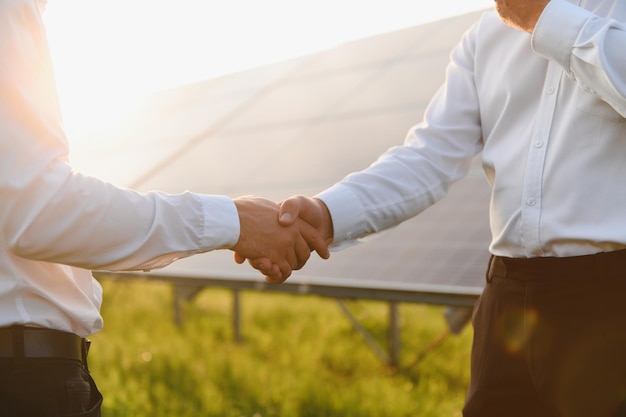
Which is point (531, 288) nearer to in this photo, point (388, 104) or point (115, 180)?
point (388, 104)

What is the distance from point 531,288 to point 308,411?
2.63 m

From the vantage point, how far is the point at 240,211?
2393 mm

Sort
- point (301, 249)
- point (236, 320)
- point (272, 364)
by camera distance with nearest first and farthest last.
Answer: point (301, 249) < point (272, 364) < point (236, 320)

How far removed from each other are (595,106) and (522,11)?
32 centimetres

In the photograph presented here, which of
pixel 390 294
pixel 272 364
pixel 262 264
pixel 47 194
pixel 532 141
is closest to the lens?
pixel 47 194

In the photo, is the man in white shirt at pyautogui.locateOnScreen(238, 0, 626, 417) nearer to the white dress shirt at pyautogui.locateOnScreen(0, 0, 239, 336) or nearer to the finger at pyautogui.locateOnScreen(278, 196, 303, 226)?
the finger at pyautogui.locateOnScreen(278, 196, 303, 226)

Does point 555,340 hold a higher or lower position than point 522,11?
lower

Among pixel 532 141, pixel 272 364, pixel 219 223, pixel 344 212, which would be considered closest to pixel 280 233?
pixel 344 212

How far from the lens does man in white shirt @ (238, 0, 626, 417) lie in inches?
77.9

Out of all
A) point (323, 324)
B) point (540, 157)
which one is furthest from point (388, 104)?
point (540, 157)

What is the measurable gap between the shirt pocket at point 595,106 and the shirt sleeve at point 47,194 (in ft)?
3.56

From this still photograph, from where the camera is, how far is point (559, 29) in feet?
6.59

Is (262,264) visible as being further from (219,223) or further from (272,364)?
(272,364)

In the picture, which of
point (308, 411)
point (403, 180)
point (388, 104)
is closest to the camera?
point (403, 180)
